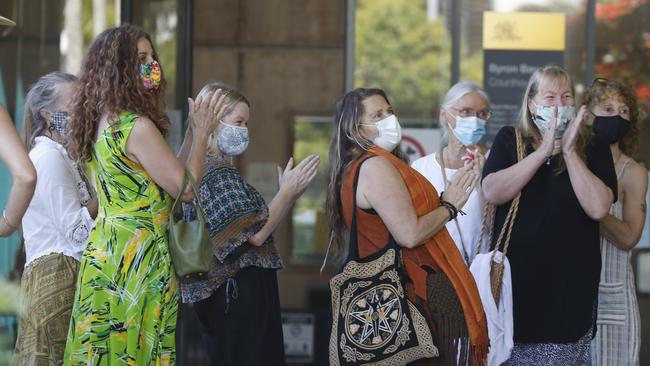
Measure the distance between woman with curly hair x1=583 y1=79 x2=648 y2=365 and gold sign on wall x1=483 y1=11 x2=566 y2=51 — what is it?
12.0ft

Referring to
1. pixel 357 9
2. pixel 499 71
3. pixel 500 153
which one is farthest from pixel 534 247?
pixel 357 9

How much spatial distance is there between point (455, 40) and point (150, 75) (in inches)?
225

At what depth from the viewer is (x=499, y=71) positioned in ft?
31.2

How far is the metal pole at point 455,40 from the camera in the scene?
985 cm

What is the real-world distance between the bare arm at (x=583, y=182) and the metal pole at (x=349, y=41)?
5.10m

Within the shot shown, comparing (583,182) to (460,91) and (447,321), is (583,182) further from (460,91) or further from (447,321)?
(460,91)

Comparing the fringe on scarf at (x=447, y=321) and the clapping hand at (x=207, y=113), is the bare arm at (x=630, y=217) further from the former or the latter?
the clapping hand at (x=207, y=113)

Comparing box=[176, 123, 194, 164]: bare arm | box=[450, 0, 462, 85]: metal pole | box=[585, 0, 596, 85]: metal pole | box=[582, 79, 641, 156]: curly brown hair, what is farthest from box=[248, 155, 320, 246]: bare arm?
box=[585, 0, 596, 85]: metal pole

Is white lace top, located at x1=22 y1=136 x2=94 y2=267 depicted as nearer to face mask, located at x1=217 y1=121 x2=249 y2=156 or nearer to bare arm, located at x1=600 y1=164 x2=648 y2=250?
face mask, located at x1=217 y1=121 x2=249 y2=156

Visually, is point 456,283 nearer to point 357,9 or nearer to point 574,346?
point 574,346

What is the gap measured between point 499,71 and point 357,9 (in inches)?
56.1

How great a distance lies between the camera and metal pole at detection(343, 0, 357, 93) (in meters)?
10.0

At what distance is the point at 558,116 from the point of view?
5.20 m

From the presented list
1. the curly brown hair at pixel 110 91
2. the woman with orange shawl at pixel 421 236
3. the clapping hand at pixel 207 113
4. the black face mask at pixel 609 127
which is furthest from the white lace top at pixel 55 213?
the black face mask at pixel 609 127
